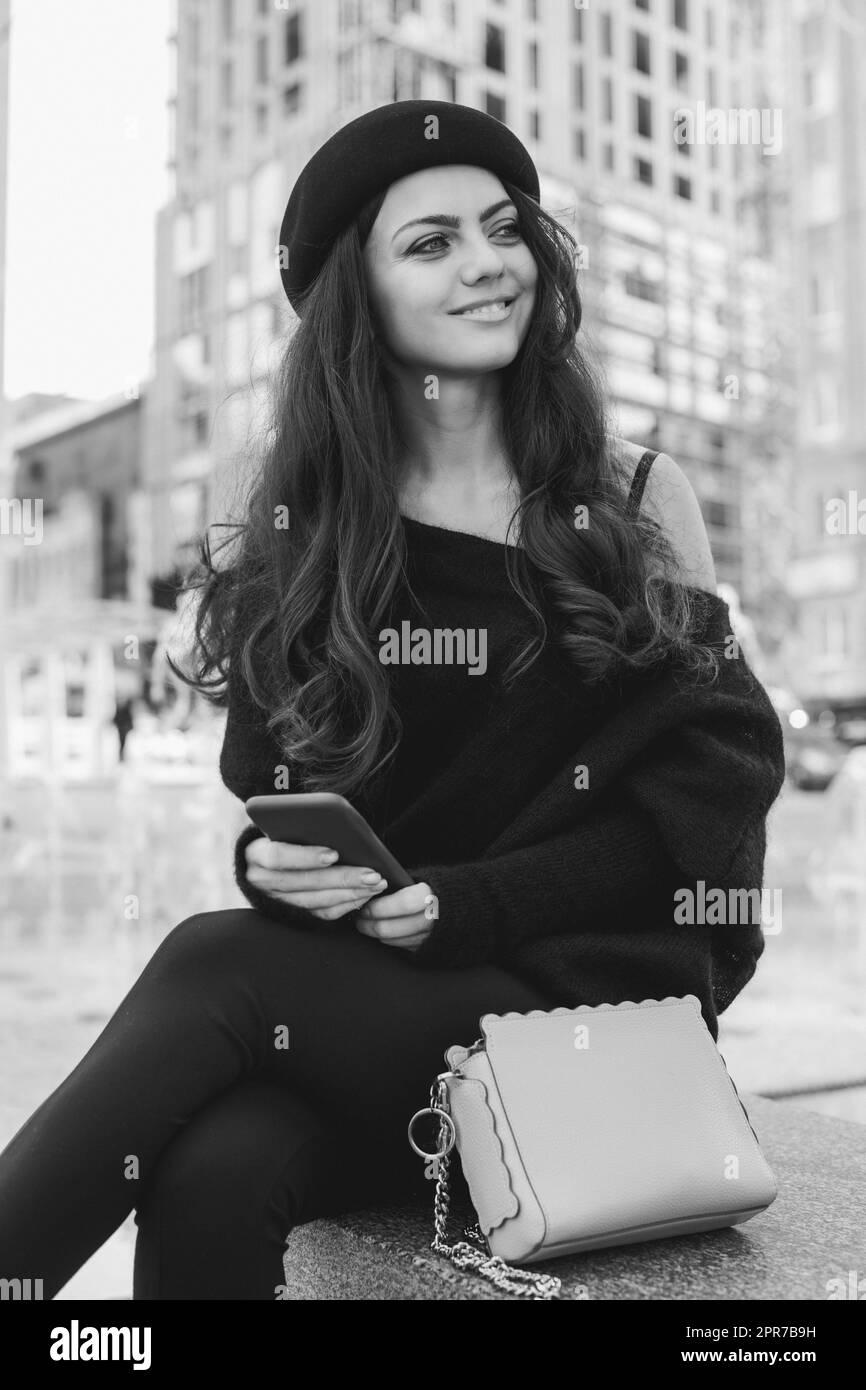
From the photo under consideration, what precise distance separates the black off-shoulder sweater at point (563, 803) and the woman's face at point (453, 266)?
27 centimetres

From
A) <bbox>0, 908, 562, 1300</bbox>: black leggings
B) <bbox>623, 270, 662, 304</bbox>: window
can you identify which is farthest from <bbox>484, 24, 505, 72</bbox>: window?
<bbox>0, 908, 562, 1300</bbox>: black leggings

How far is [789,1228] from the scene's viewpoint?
5.57 ft

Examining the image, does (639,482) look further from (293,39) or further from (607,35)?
(607,35)

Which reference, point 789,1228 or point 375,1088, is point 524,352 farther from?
point 789,1228

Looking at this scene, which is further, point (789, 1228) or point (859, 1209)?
point (859, 1209)

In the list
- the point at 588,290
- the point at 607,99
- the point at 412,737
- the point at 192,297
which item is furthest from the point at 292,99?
the point at 412,737

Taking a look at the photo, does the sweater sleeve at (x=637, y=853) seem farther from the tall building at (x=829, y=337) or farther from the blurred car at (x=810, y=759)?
the tall building at (x=829, y=337)

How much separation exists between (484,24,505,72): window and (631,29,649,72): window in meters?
6.37

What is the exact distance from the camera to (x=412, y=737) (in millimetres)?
1771

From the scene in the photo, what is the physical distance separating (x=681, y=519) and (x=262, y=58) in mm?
35353

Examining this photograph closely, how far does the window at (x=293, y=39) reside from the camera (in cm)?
3203

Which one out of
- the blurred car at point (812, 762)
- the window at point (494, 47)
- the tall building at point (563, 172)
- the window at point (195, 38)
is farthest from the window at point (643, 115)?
the blurred car at point (812, 762)
